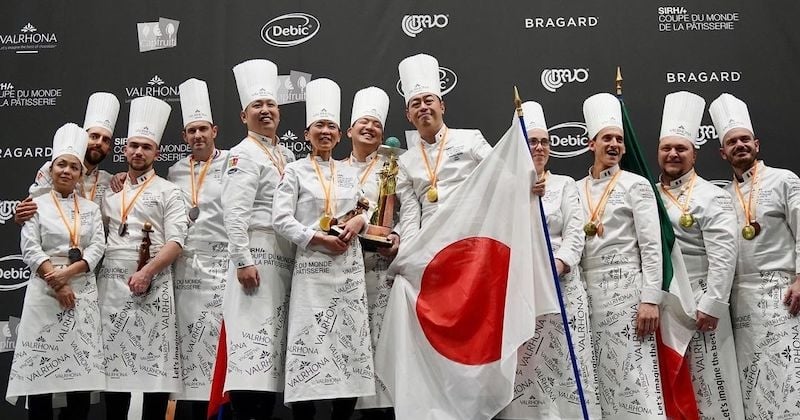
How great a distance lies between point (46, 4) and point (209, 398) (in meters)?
2.99

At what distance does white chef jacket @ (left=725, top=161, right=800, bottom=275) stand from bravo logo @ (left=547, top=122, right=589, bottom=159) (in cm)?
112

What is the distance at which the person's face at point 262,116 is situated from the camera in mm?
4129

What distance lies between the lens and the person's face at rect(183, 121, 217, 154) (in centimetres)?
458

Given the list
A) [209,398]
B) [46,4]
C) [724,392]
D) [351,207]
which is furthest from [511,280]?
[46,4]

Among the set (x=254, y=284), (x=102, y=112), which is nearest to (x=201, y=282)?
(x=254, y=284)

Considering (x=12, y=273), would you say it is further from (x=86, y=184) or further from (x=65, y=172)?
(x=65, y=172)

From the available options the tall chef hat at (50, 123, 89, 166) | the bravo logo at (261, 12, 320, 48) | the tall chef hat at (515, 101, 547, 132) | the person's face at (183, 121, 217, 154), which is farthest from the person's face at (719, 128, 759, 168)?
the tall chef hat at (50, 123, 89, 166)

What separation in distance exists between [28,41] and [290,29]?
1.74m

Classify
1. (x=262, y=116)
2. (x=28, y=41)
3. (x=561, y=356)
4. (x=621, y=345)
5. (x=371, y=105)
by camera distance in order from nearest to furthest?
1. (x=561, y=356)
2. (x=621, y=345)
3. (x=262, y=116)
4. (x=371, y=105)
5. (x=28, y=41)

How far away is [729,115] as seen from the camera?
4500 millimetres

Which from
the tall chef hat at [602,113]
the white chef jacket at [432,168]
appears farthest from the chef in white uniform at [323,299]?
the tall chef hat at [602,113]

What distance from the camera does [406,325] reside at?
3.73 meters

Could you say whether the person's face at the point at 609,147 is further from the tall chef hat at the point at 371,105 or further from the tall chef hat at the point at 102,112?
the tall chef hat at the point at 102,112

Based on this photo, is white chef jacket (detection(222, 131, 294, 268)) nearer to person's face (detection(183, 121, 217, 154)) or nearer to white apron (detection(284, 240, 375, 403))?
white apron (detection(284, 240, 375, 403))
